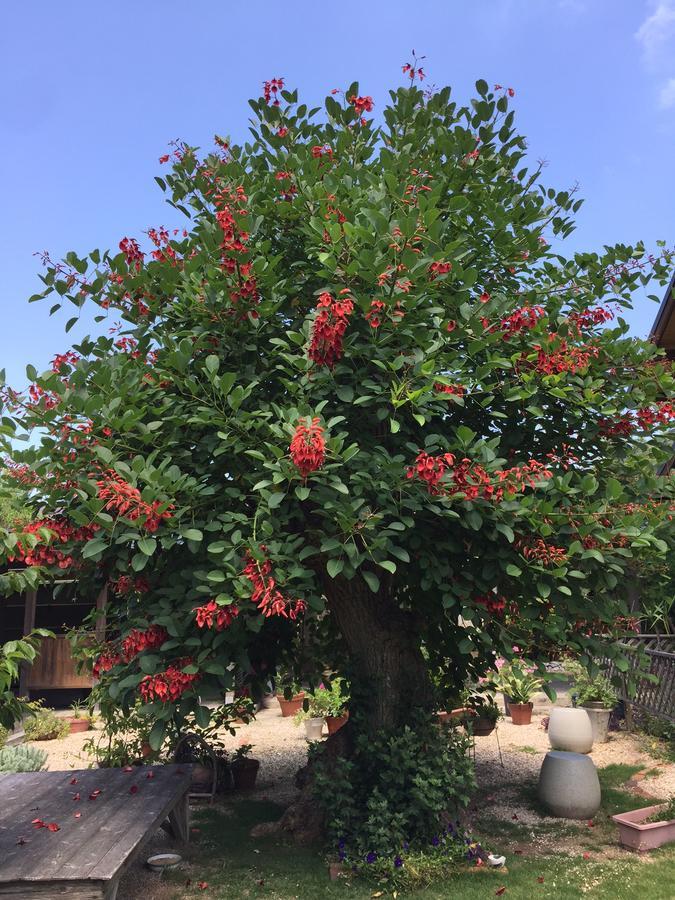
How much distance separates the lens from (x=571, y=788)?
Result: 7141 mm

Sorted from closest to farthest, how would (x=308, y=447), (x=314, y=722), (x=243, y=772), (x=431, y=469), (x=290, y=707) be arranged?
(x=308, y=447) < (x=431, y=469) < (x=243, y=772) < (x=314, y=722) < (x=290, y=707)

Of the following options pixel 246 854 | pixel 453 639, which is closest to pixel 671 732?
pixel 453 639

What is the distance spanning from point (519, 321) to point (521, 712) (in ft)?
28.9

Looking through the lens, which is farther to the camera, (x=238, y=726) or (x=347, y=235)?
(x=238, y=726)

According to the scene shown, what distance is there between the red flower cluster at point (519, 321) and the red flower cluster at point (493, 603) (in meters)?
1.84

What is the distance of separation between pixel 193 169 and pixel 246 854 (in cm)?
584

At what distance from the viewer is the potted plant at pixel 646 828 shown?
6.12 metres

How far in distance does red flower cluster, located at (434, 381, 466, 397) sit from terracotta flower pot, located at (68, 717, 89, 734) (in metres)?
10.0

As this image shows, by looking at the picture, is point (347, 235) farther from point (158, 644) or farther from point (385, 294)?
point (158, 644)

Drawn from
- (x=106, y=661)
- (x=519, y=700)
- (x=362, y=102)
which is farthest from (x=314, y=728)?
(x=362, y=102)

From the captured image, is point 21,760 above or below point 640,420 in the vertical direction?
below

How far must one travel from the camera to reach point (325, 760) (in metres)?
6.55

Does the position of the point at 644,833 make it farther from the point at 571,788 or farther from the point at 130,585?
the point at 130,585

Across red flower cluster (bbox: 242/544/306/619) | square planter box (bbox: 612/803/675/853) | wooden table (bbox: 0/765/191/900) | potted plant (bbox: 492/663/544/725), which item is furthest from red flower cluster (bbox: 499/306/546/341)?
potted plant (bbox: 492/663/544/725)
